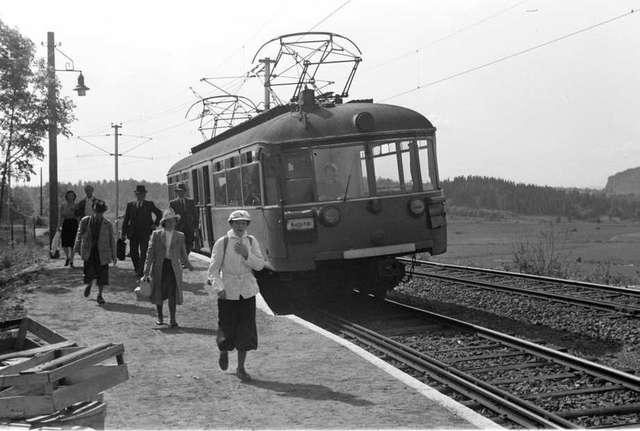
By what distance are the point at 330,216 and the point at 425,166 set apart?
1.91m

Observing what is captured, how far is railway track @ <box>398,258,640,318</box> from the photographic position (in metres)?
12.3

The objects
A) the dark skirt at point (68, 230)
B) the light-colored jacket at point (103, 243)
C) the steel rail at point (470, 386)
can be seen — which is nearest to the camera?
the steel rail at point (470, 386)

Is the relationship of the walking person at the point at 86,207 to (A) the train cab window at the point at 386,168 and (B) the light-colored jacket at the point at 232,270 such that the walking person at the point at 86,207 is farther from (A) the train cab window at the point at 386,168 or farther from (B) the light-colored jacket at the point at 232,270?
(B) the light-colored jacket at the point at 232,270

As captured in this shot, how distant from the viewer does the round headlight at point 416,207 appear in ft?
41.5

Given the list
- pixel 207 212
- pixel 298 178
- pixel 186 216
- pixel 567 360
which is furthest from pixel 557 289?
pixel 207 212

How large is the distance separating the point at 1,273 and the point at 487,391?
1693cm

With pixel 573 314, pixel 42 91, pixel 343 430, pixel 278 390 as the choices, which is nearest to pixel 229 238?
pixel 278 390

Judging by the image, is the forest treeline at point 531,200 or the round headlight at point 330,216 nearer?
the round headlight at point 330,216

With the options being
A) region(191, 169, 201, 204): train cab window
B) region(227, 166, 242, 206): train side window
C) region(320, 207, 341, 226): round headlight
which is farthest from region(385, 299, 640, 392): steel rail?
region(191, 169, 201, 204): train cab window

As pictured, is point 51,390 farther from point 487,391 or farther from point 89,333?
point 89,333

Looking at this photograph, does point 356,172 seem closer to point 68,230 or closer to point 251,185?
point 251,185

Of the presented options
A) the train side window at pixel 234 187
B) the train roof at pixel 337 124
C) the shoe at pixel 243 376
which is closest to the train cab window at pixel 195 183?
the train side window at pixel 234 187

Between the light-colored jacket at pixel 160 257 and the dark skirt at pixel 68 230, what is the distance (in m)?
7.51

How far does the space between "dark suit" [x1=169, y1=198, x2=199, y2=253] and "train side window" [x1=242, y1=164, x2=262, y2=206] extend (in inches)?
57.0
